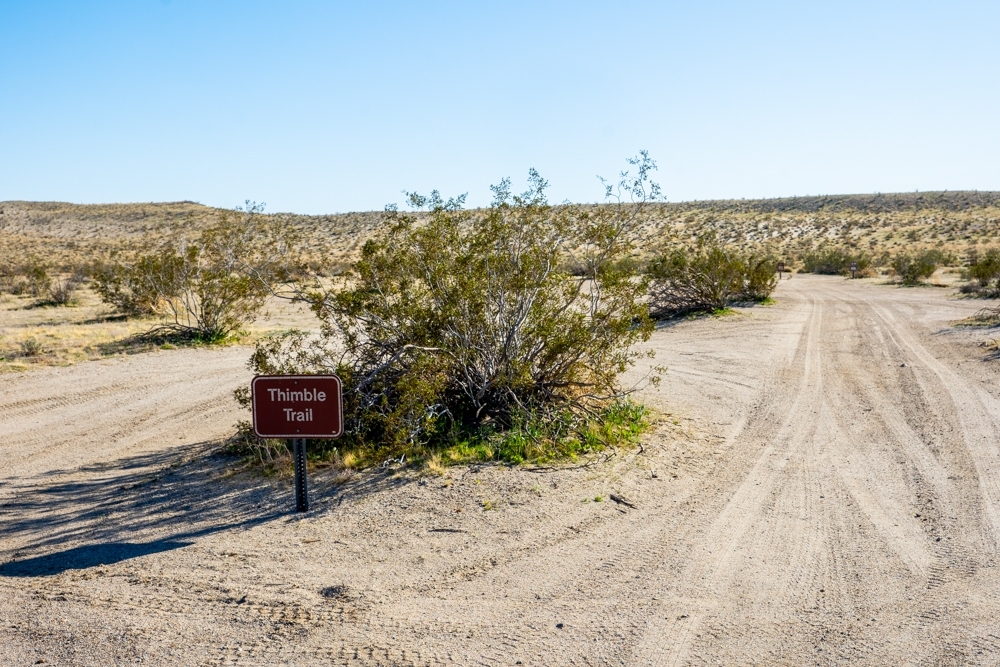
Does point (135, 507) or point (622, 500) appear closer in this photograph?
point (622, 500)

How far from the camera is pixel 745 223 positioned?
79312 millimetres

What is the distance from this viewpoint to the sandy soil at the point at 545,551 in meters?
5.06

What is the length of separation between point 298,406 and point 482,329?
8.58ft

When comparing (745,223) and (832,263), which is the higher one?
(745,223)

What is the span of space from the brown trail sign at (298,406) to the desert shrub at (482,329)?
55.2 inches

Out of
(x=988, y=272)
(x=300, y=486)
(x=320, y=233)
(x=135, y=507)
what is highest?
(x=320, y=233)

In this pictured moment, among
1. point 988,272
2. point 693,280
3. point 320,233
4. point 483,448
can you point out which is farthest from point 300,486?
point 320,233

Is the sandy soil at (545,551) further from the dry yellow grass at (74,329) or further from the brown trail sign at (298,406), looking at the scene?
the dry yellow grass at (74,329)

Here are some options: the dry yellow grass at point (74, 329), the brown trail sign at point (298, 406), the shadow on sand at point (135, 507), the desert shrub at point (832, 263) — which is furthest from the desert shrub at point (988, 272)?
the brown trail sign at point (298, 406)

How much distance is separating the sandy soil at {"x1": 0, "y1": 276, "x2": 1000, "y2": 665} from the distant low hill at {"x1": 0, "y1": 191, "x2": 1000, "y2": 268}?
45053mm

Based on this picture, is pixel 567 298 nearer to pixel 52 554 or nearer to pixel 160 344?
pixel 52 554

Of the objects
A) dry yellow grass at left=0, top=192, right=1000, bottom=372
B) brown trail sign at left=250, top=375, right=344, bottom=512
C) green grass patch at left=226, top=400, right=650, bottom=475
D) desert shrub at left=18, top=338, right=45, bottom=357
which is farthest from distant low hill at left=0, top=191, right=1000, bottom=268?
brown trail sign at left=250, top=375, right=344, bottom=512

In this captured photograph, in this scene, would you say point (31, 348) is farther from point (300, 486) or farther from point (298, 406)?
point (298, 406)

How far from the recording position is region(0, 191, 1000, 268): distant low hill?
61156 mm
